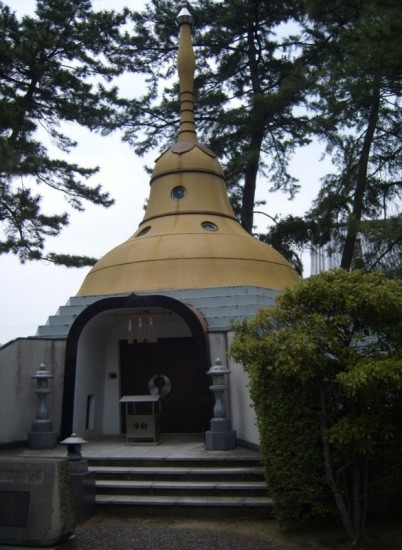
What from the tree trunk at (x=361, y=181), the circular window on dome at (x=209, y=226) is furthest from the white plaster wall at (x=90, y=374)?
the tree trunk at (x=361, y=181)

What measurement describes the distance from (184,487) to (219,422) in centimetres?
178

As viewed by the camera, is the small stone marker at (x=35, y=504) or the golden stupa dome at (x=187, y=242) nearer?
the small stone marker at (x=35, y=504)

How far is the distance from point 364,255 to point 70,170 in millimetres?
8715

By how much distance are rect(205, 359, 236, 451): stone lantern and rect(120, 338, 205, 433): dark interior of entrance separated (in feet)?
6.01

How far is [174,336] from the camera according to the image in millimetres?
11117

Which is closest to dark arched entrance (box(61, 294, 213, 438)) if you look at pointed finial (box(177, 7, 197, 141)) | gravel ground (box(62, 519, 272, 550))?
gravel ground (box(62, 519, 272, 550))

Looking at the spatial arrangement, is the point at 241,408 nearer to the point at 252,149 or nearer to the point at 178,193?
the point at 178,193

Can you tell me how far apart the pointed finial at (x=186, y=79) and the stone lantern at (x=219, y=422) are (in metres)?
8.32

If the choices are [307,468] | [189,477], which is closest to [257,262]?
[189,477]

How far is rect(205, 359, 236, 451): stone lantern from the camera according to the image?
8.41 metres

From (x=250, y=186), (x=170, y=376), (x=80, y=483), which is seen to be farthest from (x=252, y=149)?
(x=80, y=483)

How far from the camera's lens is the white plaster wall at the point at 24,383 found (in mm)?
9492

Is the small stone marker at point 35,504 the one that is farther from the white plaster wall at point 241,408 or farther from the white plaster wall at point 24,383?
the white plaster wall at point 24,383

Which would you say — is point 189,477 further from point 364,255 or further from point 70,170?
point 70,170
